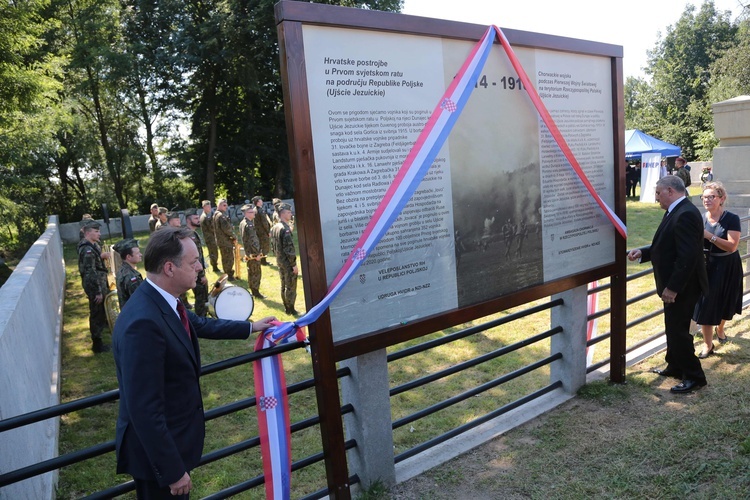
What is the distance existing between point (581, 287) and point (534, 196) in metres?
1.31

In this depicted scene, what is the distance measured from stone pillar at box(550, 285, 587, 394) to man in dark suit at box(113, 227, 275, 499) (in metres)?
3.51

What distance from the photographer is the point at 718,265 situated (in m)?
5.80

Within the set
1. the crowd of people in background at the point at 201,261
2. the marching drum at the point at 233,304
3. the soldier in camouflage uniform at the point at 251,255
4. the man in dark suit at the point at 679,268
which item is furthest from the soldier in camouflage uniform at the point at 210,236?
the man in dark suit at the point at 679,268

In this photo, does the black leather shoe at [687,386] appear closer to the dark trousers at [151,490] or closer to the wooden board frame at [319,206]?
the wooden board frame at [319,206]

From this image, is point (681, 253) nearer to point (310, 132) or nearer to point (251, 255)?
point (310, 132)

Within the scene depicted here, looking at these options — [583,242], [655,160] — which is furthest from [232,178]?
[583,242]

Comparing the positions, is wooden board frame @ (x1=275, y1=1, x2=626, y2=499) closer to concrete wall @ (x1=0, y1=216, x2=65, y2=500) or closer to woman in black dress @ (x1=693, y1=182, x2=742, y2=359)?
concrete wall @ (x1=0, y1=216, x2=65, y2=500)

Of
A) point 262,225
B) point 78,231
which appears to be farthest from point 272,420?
point 78,231

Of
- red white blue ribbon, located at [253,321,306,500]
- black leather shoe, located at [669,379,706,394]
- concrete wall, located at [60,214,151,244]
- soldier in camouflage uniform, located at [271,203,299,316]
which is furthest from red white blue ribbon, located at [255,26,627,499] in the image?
concrete wall, located at [60,214,151,244]

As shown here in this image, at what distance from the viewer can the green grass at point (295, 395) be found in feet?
14.9

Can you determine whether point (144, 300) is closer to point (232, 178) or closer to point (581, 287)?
point (581, 287)

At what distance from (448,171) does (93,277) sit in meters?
6.76

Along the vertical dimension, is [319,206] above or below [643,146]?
below

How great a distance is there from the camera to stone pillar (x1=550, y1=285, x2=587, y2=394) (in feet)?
16.0
